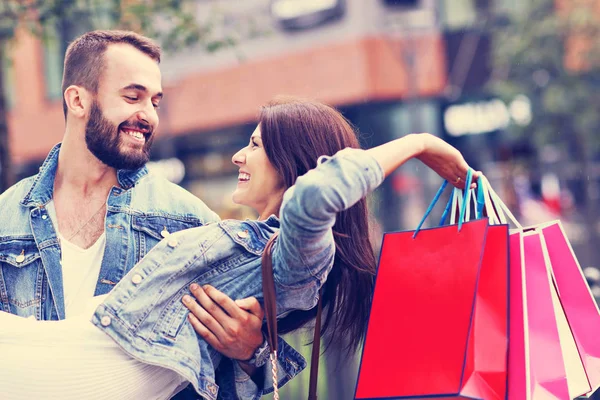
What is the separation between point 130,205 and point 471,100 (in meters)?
20.6

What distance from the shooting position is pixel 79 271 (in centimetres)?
253

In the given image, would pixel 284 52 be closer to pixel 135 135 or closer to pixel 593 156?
pixel 593 156

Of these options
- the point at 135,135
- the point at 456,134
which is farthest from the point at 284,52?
the point at 135,135

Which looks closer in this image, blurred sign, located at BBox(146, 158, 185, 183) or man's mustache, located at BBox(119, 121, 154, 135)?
man's mustache, located at BBox(119, 121, 154, 135)

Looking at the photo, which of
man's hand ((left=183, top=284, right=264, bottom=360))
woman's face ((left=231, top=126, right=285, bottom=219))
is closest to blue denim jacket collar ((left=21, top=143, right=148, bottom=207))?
woman's face ((left=231, top=126, right=285, bottom=219))

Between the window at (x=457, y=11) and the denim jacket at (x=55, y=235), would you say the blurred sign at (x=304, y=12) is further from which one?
the denim jacket at (x=55, y=235)

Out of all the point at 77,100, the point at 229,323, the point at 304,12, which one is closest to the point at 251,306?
the point at 229,323

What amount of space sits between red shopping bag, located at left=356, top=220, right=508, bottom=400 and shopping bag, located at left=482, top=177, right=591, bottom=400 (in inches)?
2.2

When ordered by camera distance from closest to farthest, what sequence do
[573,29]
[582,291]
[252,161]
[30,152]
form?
[582,291], [252,161], [573,29], [30,152]

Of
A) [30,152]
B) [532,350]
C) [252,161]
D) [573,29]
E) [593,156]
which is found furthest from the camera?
[30,152]

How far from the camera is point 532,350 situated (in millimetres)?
2252

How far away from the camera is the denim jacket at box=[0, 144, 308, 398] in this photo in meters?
2.50

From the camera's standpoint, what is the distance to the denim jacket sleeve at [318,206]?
202cm

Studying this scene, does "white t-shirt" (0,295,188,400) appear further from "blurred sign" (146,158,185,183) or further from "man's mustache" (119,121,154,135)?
"blurred sign" (146,158,185,183)
